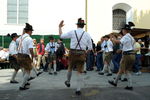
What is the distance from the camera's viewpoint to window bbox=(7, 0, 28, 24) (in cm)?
1862

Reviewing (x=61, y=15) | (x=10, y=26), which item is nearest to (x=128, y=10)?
(x=61, y=15)

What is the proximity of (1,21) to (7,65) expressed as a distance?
4510 mm

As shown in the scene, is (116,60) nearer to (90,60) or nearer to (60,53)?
(90,60)

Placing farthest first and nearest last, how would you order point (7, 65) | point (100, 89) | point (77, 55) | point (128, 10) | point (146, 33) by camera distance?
point (128, 10) < point (7, 65) < point (146, 33) < point (100, 89) < point (77, 55)

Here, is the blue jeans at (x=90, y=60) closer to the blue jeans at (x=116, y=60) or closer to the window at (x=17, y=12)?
the blue jeans at (x=116, y=60)

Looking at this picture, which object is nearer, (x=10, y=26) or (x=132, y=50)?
(x=132, y=50)

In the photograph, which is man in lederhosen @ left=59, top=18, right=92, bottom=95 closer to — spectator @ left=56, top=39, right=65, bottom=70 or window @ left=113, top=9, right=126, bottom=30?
spectator @ left=56, top=39, right=65, bottom=70

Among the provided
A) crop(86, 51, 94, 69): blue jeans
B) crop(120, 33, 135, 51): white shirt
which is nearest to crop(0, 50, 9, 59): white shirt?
crop(86, 51, 94, 69): blue jeans

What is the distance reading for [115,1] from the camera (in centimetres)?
1911

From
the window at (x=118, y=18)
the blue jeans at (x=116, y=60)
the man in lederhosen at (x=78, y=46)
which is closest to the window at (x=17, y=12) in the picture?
the window at (x=118, y=18)

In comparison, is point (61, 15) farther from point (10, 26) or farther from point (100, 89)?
point (100, 89)

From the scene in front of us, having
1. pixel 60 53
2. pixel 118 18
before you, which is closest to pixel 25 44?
pixel 60 53

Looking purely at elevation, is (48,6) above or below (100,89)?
above

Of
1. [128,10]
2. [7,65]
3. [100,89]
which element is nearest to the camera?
[100,89]
